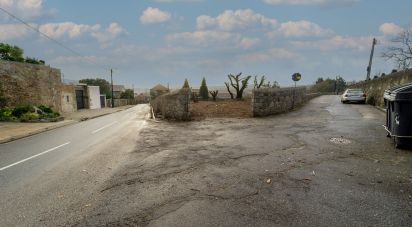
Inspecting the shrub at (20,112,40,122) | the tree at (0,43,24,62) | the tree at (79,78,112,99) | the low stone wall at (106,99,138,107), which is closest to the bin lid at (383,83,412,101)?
the shrub at (20,112,40,122)

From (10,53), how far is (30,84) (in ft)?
42.9

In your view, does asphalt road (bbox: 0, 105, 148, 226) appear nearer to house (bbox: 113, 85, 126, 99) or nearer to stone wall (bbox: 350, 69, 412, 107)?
stone wall (bbox: 350, 69, 412, 107)

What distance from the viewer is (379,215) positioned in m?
4.14

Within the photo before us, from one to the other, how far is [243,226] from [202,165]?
10.5 feet

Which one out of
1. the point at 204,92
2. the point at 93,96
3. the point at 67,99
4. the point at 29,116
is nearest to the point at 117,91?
→ the point at 93,96

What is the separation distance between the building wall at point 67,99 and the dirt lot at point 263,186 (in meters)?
30.5

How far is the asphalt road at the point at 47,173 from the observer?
4738 mm

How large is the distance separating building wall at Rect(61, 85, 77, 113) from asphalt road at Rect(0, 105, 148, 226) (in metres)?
26.5

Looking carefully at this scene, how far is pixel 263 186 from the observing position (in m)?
5.43

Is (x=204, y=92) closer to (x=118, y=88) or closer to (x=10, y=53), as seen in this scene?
(x=10, y=53)

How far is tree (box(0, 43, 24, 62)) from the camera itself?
35.3 metres

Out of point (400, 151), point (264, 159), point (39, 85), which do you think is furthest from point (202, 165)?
point (39, 85)

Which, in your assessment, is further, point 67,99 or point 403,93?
point 67,99

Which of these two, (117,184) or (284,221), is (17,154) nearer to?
(117,184)
